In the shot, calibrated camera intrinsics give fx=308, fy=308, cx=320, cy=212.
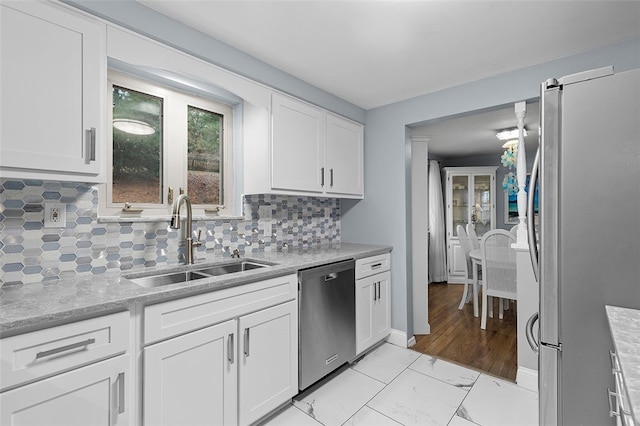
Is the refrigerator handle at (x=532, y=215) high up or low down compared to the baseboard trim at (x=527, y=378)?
up

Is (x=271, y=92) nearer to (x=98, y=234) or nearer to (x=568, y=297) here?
(x=98, y=234)

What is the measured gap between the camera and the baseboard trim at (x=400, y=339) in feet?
9.60

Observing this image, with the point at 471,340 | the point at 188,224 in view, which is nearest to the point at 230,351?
A: the point at 188,224

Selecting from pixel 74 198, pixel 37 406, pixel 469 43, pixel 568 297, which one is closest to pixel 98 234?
pixel 74 198

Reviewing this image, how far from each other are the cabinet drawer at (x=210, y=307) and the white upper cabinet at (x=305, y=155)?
0.80 m

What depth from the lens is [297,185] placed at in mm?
2551

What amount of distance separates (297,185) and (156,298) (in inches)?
56.7

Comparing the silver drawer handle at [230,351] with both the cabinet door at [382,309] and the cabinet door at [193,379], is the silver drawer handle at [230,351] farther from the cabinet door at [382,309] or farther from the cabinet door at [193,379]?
the cabinet door at [382,309]

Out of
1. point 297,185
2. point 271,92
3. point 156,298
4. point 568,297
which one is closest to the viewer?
point 568,297

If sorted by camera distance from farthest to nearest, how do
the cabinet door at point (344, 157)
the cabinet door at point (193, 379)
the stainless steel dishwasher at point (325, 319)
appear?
the cabinet door at point (344, 157)
the stainless steel dishwasher at point (325, 319)
the cabinet door at point (193, 379)

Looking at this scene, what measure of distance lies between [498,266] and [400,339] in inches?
56.5

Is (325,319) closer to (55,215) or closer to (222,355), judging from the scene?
(222,355)

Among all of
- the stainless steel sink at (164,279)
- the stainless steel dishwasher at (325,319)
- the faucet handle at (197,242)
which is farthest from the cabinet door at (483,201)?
the stainless steel sink at (164,279)

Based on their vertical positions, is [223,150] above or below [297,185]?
above
